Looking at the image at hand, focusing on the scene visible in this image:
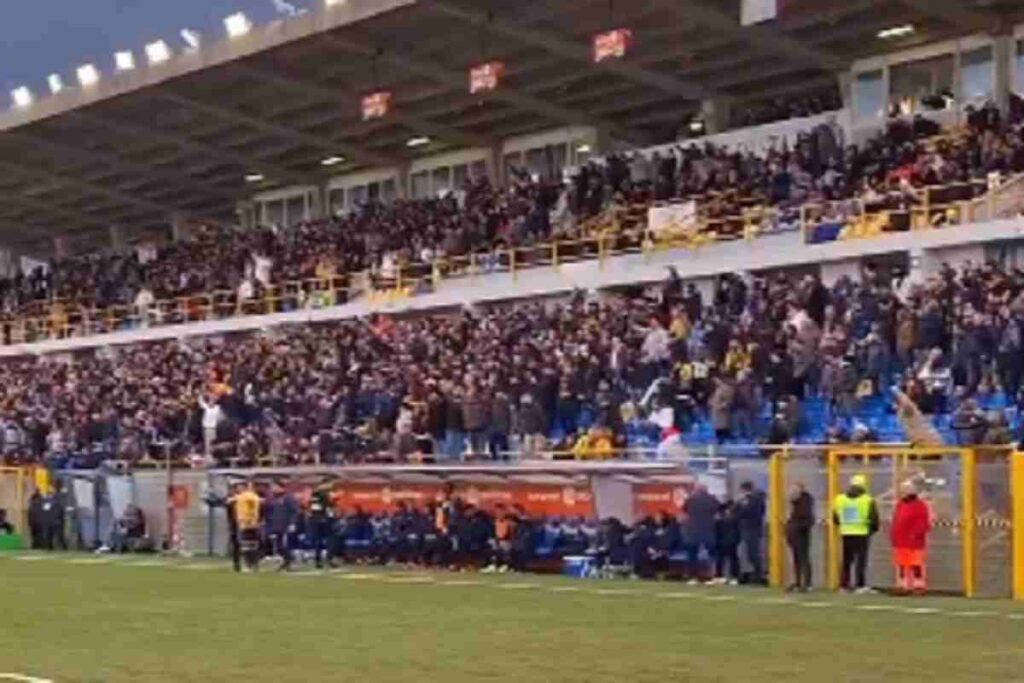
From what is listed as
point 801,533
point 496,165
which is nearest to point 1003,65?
point 496,165

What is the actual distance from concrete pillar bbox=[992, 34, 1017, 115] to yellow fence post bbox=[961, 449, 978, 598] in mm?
19245

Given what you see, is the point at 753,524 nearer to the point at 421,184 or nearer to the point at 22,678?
the point at 22,678

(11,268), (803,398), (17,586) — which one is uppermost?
(11,268)

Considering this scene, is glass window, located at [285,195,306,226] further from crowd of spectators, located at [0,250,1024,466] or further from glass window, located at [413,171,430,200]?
crowd of spectators, located at [0,250,1024,466]

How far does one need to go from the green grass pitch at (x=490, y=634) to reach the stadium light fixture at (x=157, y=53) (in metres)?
26.8

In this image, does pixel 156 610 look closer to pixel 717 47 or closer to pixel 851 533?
pixel 851 533

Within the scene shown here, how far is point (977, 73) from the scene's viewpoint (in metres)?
42.2

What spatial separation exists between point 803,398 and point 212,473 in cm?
1269

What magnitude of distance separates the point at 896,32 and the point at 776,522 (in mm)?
20405

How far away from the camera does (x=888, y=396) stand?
28906 millimetres

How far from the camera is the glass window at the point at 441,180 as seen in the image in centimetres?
5684

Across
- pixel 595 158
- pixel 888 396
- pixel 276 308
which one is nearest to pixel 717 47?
pixel 595 158

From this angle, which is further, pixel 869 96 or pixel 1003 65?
pixel 869 96

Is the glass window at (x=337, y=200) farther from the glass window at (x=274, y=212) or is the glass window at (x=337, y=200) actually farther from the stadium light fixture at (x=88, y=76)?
the stadium light fixture at (x=88, y=76)
